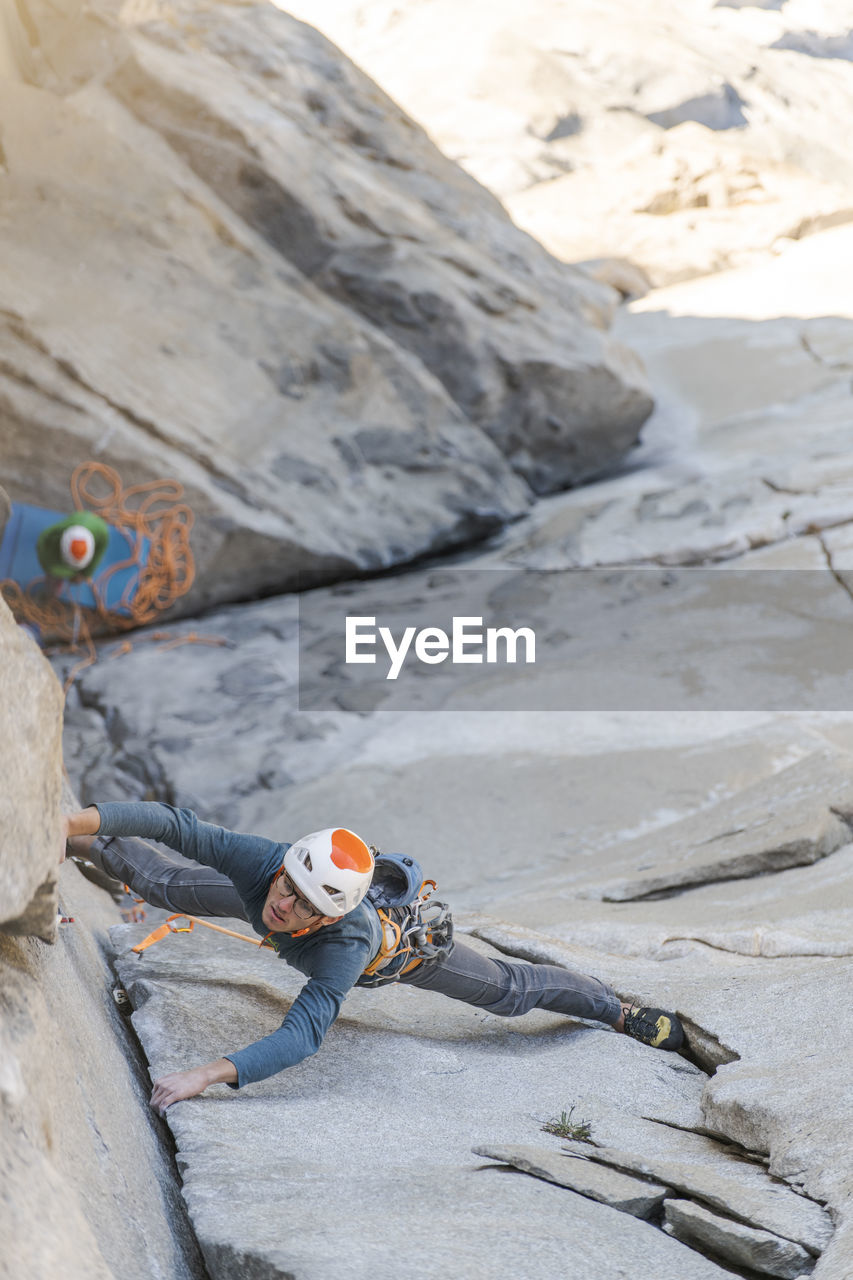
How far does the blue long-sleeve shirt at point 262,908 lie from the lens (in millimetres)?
2316

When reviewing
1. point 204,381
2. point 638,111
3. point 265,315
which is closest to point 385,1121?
point 204,381

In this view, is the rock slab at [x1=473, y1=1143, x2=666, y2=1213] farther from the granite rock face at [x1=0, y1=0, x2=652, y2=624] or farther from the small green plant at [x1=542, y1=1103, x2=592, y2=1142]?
the granite rock face at [x1=0, y1=0, x2=652, y2=624]

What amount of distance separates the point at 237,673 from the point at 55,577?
1103mm

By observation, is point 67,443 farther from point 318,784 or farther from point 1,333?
point 318,784

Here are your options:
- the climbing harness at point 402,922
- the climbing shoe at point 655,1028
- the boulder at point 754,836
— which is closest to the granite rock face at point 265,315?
the boulder at point 754,836

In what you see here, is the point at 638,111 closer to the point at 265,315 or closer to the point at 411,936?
the point at 265,315

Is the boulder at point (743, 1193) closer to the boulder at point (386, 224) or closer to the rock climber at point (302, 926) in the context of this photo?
the rock climber at point (302, 926)

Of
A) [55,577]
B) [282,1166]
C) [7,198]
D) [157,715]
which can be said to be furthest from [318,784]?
[7,198]

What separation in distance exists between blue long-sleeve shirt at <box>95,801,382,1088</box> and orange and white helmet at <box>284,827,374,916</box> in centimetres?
13

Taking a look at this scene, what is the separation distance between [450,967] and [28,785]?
1.31 m

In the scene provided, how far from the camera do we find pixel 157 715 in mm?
5492

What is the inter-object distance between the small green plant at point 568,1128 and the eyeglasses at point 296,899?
0.67 m

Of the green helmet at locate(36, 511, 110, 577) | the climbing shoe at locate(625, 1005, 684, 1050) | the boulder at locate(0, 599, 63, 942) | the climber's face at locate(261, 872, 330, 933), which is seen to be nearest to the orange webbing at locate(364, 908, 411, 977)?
the climber's face at locate(261, 872, 330, 933)

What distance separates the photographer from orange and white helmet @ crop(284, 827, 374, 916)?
2.27 metres
